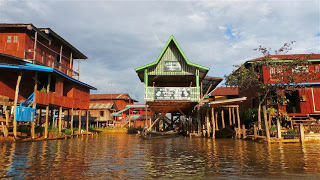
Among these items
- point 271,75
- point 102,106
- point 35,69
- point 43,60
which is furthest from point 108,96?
point 271,75

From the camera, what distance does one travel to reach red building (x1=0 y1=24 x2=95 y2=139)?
746 inches

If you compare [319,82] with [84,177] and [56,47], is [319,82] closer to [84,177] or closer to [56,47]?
[84,177]

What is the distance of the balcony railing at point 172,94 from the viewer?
1941 centimetres

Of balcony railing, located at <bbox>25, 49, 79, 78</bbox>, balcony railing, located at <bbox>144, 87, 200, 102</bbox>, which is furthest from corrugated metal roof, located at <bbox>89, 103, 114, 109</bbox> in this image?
balcony railing, located at <bbox>144, 87, 200, 102</bbox>

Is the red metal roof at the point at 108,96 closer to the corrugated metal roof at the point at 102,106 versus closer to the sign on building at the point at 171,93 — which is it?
the corrugated metal roof at the point at 102,106

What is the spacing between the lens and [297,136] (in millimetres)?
15812

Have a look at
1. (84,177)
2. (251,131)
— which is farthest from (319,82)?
(84,177)

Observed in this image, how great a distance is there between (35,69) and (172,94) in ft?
37.5

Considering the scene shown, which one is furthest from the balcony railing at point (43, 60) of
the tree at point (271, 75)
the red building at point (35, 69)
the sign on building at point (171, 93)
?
the tree at point (271, 75)

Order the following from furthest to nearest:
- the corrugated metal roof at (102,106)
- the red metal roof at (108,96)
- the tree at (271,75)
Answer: the red metal roof at (108,96) → the corrugated metal roof at (102,106) → the tree at (271,75)

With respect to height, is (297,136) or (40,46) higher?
(40,46)

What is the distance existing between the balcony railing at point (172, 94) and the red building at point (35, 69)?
28.6ft

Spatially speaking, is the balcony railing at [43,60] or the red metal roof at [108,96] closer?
the balcony railing at [43,60]

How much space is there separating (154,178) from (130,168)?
1609mm
